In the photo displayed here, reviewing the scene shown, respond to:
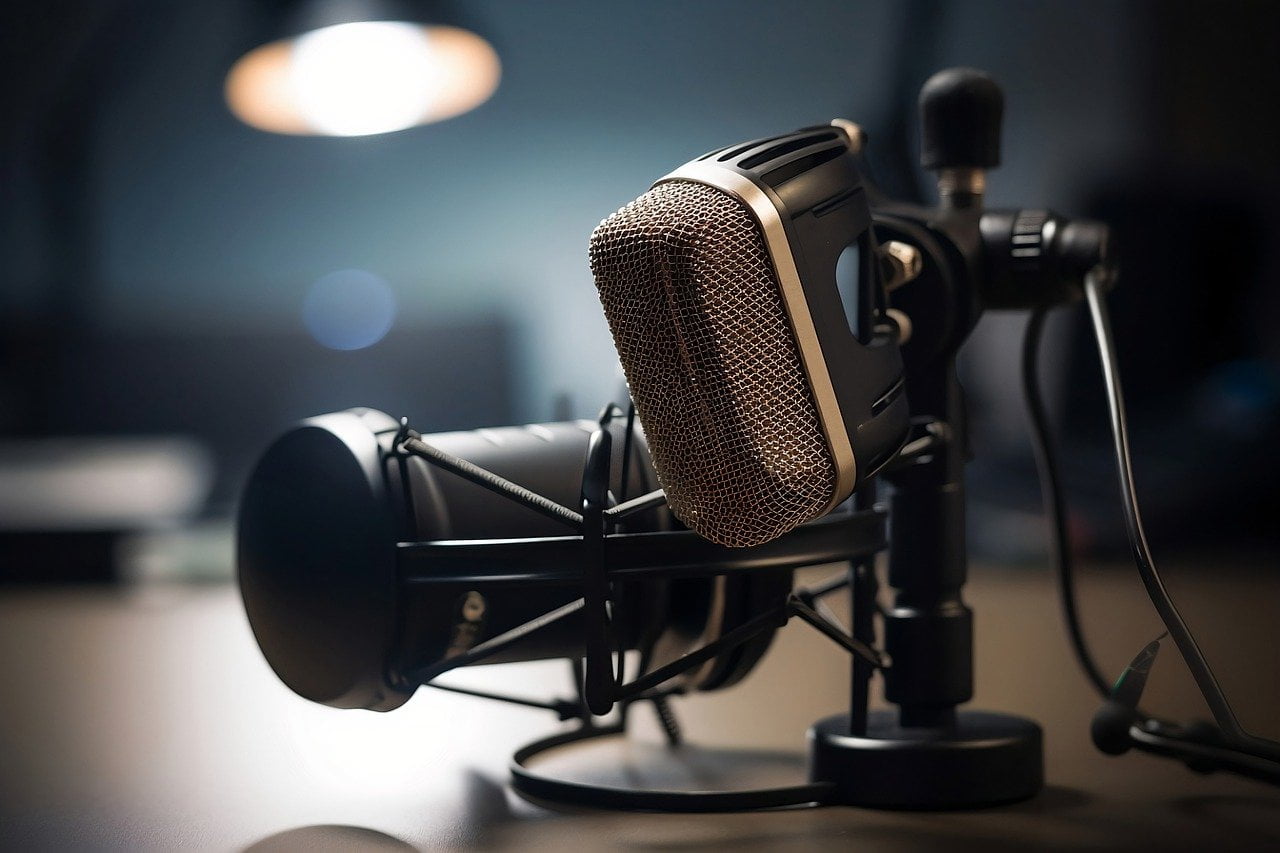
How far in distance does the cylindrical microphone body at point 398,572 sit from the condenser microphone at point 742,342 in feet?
0.44

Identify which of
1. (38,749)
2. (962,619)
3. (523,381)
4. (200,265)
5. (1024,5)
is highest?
(1024,5)

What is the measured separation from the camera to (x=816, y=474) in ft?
2.02

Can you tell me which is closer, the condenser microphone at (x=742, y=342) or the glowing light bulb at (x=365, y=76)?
the condenser microphone at (x=742, y=342)

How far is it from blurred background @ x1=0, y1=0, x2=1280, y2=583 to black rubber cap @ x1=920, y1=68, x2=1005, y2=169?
0.91 metres

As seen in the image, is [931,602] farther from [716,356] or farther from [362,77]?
[362,77]

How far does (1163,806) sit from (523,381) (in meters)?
1.65

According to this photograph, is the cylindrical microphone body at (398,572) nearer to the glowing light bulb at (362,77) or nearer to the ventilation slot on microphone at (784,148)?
the ventilation slot on microphone at (784,148)

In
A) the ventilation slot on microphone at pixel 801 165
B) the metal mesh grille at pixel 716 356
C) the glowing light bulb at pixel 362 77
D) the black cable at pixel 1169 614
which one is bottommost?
the black cable at pixel 1169 614

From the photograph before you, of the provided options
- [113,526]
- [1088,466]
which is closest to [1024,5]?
[1088,466]

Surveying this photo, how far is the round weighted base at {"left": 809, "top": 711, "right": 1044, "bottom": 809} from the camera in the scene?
2.45ft

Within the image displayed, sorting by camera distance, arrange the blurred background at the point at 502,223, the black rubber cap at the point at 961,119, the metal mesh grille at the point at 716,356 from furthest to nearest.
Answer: the blurred background at the point at 502,223
the black rubber cap at the point at 961,119
the metal mesh grille at the point at 716,356

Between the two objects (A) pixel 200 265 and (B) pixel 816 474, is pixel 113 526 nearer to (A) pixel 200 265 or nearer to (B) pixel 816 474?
(A) pixel 200 265

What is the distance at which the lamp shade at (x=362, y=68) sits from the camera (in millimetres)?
1594

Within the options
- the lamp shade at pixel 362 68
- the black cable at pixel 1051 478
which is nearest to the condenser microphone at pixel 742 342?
the black cable at pixel 1051 478
